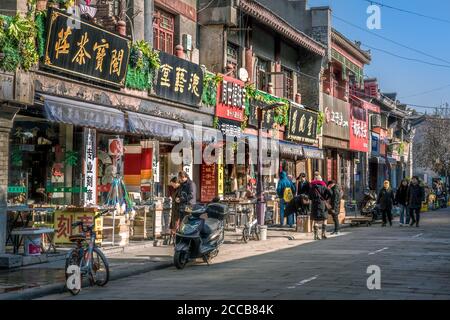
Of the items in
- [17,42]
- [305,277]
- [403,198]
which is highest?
[17,42]

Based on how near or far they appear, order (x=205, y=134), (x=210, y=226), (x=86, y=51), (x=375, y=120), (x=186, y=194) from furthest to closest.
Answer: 1. (x=375, y=120)
2. (x=205, y=134)
3. (x=186, y=194)
4. (x=86, y=51)
5. (x=210, y=226)

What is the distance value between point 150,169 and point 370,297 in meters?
11.5

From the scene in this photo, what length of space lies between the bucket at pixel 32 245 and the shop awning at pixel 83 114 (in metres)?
2.50

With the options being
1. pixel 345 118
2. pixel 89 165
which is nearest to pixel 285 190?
pixel 89 165

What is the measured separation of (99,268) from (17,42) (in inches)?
200

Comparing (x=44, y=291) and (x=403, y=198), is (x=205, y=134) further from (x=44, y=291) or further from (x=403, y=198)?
(x=44, y=291)

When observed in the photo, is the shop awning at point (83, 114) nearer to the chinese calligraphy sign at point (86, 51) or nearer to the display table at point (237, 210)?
the chinese calligraphy sign at point (86, 51)

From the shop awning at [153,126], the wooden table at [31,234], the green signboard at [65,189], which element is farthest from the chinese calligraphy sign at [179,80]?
the wooden table at [31,234]

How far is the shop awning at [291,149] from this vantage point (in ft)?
95.5

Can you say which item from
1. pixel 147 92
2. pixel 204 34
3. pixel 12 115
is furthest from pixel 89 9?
pixel 204 34

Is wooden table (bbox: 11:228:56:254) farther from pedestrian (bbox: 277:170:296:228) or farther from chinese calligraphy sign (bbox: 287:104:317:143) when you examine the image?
chinese calligraphy sign (bbox: 287:104:317:143)

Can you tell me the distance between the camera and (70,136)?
17.7 m

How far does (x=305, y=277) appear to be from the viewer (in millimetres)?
12156

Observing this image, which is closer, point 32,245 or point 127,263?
point 32,245
